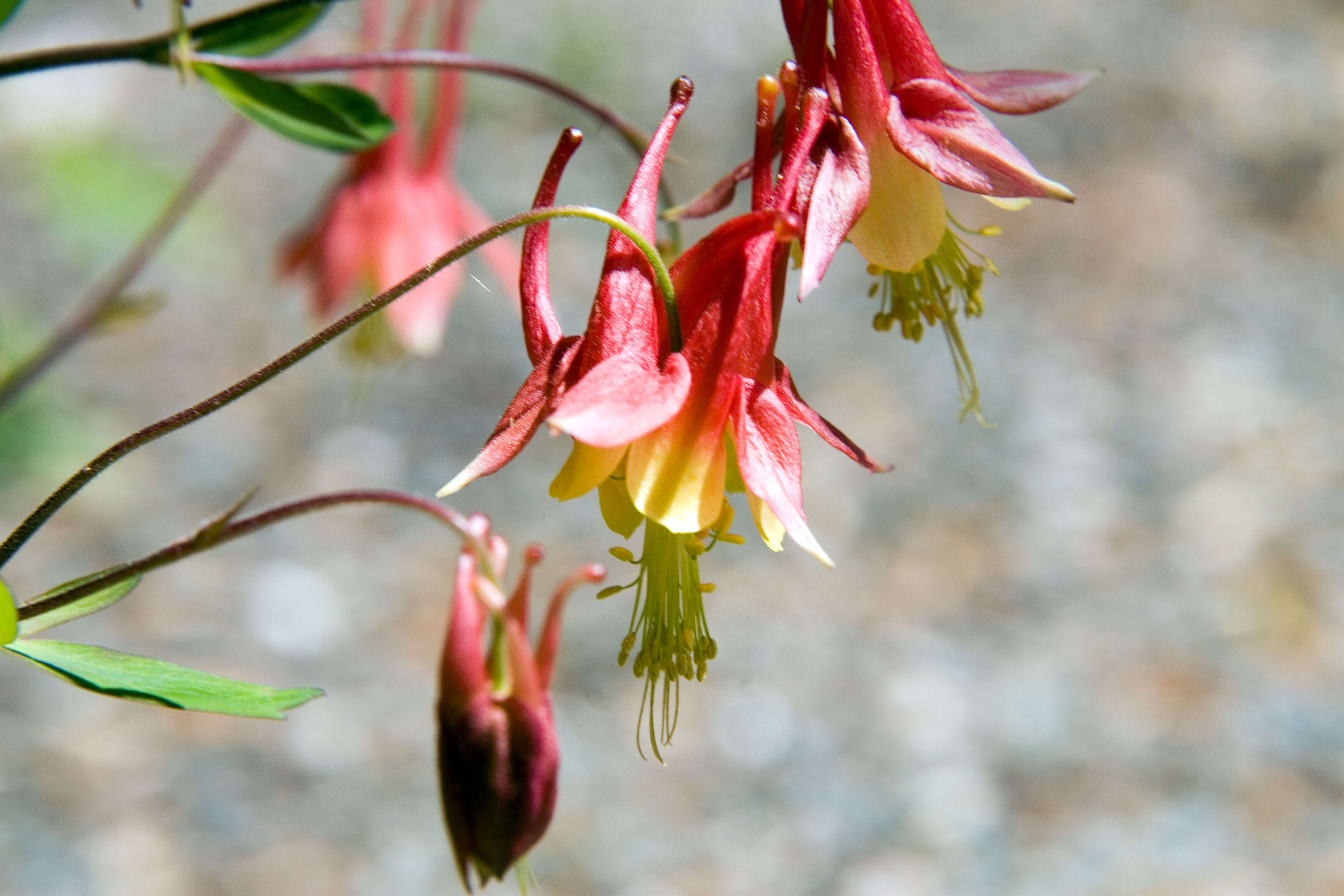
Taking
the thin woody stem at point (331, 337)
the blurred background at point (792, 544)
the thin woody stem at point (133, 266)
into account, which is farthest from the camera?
the blurred background at point (792, 544)

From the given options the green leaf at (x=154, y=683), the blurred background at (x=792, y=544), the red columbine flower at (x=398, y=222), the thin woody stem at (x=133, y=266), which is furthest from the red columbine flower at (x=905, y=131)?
the blurred background at (x=792, y=544)

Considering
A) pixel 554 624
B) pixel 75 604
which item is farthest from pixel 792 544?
pixel 75 604

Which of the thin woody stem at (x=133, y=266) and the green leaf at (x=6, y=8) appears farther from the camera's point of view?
the thin woody stem at (x=133, y=266)

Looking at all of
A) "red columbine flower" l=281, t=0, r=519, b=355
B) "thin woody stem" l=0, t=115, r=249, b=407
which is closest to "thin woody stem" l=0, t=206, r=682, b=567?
"thin woody stem" l=0, t=115, r=249, b=407

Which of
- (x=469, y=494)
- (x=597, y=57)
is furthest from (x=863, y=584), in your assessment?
(x=597, y=57)

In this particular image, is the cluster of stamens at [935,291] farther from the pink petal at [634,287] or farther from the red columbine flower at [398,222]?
the red columbine flower at [398,222]

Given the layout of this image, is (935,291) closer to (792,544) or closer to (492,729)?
(492,729)

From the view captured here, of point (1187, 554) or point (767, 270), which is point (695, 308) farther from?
point (1187, 554)
